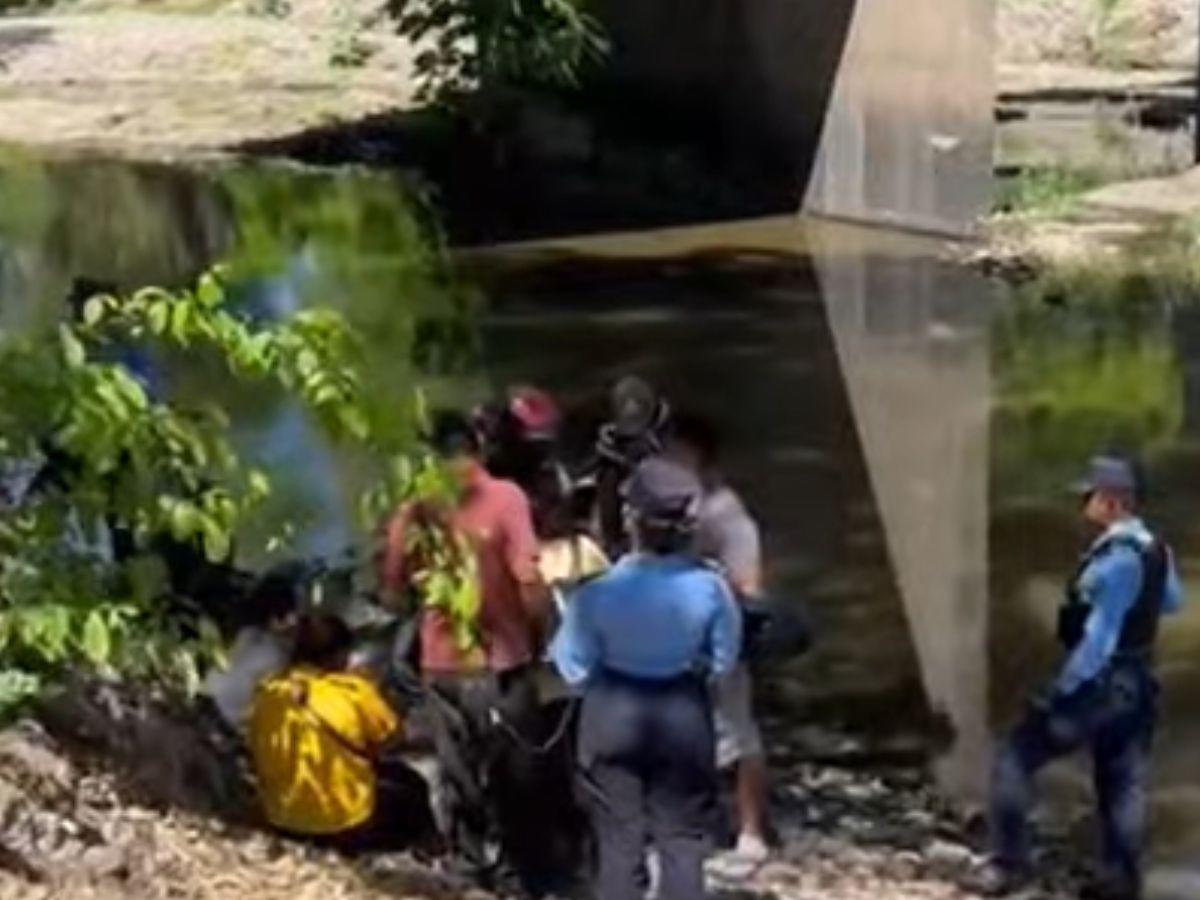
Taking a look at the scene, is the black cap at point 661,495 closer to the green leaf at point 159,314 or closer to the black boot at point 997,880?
the green leaf at point 159,314

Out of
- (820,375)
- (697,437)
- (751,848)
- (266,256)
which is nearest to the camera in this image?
(697,437)

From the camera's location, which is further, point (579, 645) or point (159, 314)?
point (579, 645)

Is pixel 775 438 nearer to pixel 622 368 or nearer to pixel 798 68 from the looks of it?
pixel 622 368

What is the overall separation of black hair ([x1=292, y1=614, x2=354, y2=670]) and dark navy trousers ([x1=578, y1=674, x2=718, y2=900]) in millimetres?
1088

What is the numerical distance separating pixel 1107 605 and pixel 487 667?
1.90 metres

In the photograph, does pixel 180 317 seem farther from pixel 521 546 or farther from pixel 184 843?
pixel 521 546

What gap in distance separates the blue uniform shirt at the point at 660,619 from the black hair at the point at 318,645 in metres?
1.25

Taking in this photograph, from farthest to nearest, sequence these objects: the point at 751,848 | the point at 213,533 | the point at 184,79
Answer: the point at 184,79 → the point at 751,848 → the point at 213,533

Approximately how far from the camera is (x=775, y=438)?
18547mm

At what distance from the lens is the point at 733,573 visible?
981 cm

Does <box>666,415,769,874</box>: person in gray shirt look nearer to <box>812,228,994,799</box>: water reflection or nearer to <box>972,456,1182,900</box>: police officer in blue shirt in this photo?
<box>972,456,1182,900</box>: police officer in blue shirt

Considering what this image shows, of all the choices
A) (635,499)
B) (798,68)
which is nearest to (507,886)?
(635,499)

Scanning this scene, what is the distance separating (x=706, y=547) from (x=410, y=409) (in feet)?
7.62

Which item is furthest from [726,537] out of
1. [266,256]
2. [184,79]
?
[184,79]
